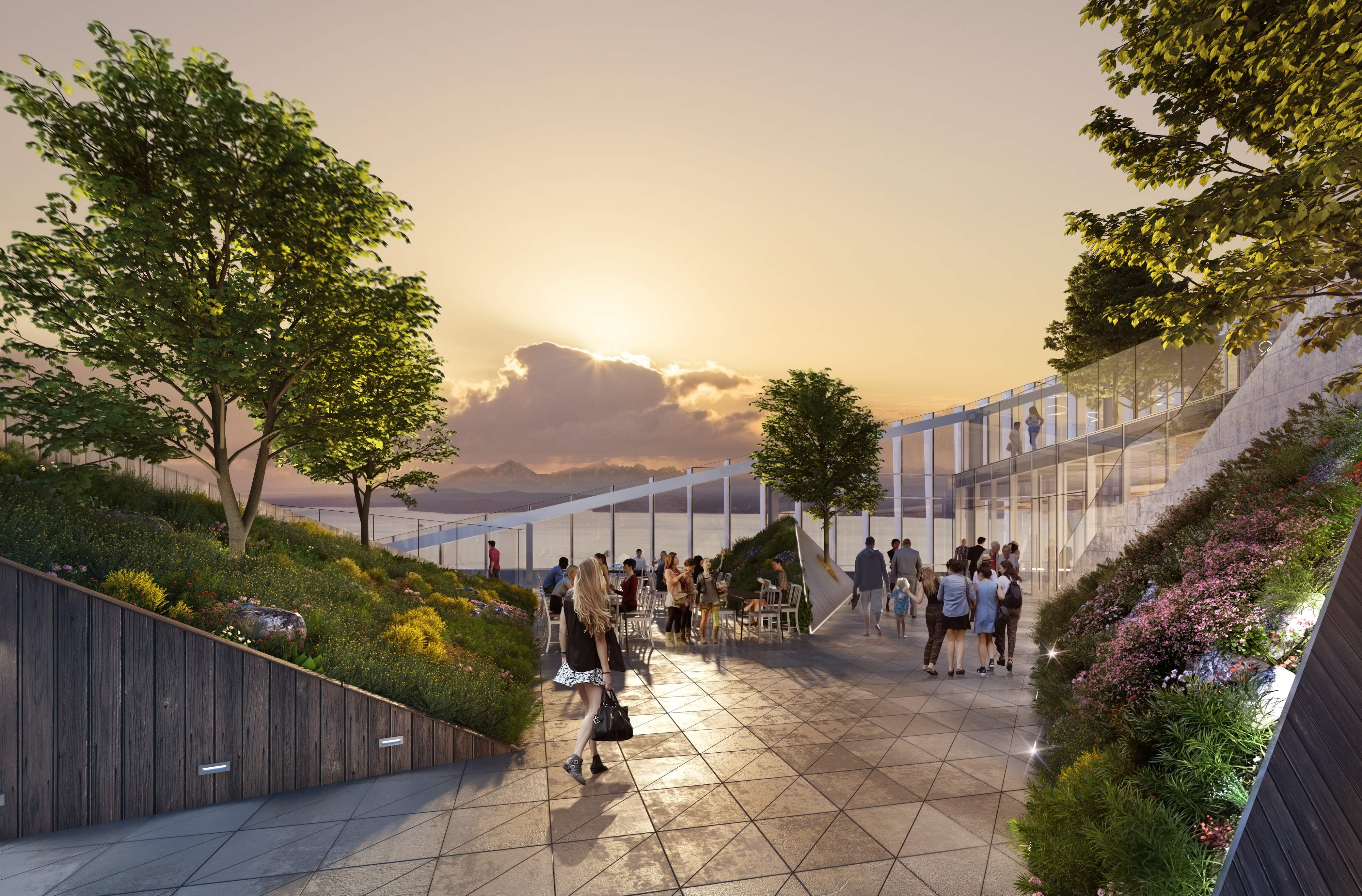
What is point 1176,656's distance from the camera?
15.0 feet

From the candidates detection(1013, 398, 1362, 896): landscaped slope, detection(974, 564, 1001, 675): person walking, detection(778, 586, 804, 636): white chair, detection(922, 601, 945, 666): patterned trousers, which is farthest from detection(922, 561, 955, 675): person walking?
detection(778, 586, 804, 636): white chair

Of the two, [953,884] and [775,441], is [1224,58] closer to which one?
[953,884]

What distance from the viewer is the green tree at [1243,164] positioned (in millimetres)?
4531

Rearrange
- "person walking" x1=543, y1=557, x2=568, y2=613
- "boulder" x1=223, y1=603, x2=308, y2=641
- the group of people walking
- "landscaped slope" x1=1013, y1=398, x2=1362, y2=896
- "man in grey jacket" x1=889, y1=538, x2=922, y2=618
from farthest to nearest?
"man in grey jacket" x1=889, y1=538, x2=922, y2=618
"person walking" x1=543, y1=557, x2=568, y2=613
the group of people walking
"boulder" x1=223, y1=603, x2=308, y2=641
"landscaped slope" x1=1013, y1=398, x2=1362, y2=896

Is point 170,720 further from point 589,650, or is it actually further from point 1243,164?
point 1243,164

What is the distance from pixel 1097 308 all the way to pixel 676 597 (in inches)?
725

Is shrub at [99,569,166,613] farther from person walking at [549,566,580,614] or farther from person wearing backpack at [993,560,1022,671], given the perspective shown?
person wearing backpack at [993,560,1022,671]

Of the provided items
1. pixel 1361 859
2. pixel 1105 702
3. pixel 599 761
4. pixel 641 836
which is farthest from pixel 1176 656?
pixel 599 761

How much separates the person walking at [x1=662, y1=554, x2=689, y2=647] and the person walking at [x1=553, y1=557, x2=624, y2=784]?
6.31 metres

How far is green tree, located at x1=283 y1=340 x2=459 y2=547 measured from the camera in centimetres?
1049

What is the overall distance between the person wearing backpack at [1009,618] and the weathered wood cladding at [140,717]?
26.0 ft

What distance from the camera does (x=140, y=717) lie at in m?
4.84

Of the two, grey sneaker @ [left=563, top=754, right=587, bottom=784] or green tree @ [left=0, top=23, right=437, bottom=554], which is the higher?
green tree @ [left=0, top=23, right=437, bottom=554]

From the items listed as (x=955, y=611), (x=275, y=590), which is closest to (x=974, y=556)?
(x=955, y=611)
